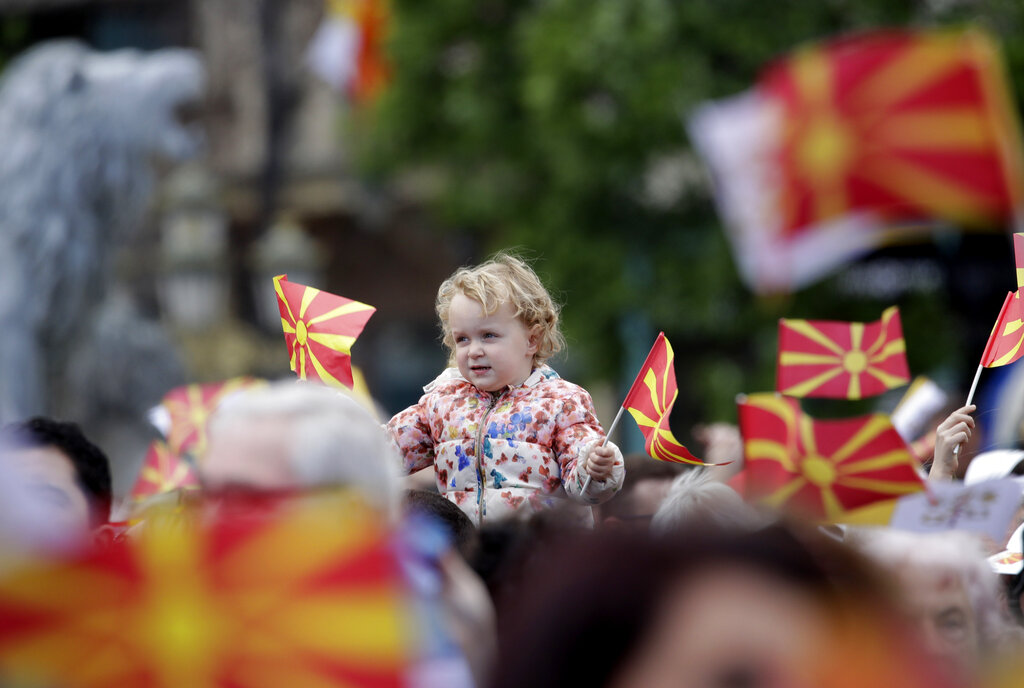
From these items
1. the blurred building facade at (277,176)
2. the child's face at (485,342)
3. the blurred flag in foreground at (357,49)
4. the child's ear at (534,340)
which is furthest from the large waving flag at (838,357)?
the blurred building facade at (277,176)

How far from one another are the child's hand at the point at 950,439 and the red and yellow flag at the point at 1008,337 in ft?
0.72

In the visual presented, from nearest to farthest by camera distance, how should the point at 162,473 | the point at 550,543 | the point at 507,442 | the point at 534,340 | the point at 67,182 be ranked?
the point at 550,543 → the point at 507,442 → the point at 534,340 → the point at 162,473 → the point at 67,182

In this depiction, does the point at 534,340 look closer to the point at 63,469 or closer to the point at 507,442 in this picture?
the point at 507,442

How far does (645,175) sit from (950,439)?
804cm

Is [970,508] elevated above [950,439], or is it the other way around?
[950,439]

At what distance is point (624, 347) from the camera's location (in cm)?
1126

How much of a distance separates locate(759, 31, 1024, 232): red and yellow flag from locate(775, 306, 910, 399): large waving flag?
2.15 metres

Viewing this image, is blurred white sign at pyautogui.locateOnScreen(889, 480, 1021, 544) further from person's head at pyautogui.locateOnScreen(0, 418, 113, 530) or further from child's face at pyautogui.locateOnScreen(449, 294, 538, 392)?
person's head at pyautogui.locateOnScreen(0, 418, 113, 530)

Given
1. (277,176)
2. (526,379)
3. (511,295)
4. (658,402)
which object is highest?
(277,176)

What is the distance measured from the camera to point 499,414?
3.31 meters

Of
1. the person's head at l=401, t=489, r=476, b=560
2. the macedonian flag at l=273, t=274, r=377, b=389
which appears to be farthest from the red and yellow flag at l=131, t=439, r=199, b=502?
the person's head at l=401, t=489, r=476, b=560

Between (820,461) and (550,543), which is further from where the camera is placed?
(820,461)

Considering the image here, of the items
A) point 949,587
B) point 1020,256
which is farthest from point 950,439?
point 949,587

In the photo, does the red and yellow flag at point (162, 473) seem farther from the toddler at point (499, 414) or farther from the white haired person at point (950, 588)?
the white haired person at point (950, 588)
